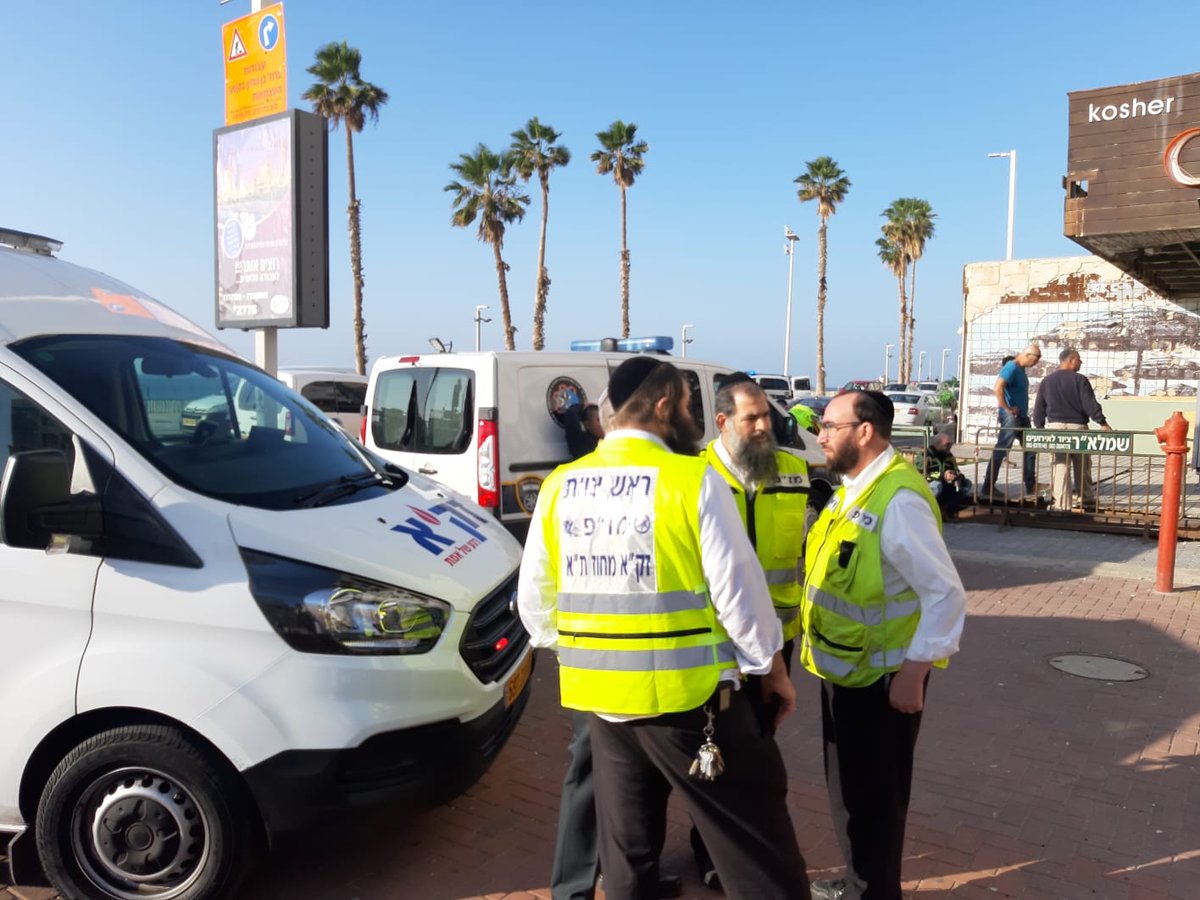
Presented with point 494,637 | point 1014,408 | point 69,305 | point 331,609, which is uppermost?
point 69,305

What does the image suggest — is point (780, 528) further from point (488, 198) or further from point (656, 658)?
point (488, 198)

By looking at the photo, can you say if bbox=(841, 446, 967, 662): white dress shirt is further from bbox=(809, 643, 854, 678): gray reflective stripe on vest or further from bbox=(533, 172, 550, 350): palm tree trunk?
bbox=(533, 172, 550, 350): palm tree trunk

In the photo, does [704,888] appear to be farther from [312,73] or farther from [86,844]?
[312,73]

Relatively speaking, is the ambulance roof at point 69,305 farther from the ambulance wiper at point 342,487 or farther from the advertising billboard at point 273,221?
the advertising billboard at point 273,221

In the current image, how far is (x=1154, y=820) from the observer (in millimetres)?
3756

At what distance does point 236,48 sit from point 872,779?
9.15 metres

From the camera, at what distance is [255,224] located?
878 centimetres

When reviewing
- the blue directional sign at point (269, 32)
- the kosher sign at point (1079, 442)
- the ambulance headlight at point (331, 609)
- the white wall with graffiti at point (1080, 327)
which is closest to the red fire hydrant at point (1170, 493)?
the kosher sign at point (1079, 442)

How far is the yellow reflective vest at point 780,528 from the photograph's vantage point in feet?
10.3

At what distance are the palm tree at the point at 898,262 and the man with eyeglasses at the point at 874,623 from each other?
55.1 metres

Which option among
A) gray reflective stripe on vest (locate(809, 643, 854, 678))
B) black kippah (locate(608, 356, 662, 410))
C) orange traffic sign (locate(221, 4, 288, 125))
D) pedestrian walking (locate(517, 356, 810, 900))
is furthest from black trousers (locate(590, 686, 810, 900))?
orange traffic sign (locate(221, 4, 288, 125))

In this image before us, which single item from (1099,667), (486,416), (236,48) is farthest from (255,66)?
(1099,667)

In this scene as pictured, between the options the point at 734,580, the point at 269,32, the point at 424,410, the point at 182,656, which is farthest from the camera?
the point at 269,32

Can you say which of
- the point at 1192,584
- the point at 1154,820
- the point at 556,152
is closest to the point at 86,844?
the point at 1154,820
